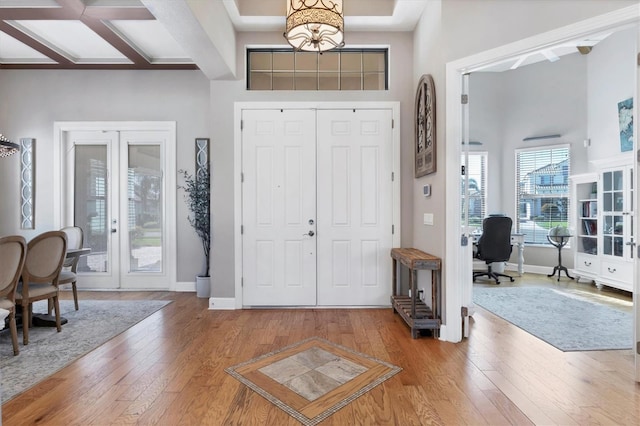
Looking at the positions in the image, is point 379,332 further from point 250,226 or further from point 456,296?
point 250,226

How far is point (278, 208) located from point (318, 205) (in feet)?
1.60

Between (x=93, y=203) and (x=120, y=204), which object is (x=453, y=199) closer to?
(x=120, y=204)

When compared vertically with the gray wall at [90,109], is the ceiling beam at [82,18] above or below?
above

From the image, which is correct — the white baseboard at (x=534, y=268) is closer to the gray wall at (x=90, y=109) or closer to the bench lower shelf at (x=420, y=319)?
the bench lower shelf at (x=420, y=319)

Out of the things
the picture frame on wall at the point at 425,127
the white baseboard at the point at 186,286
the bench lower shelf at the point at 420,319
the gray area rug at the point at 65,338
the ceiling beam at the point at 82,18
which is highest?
the ceiling beam at the point at 82,18

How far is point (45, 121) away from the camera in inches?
198

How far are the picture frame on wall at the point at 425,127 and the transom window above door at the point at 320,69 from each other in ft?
2.14

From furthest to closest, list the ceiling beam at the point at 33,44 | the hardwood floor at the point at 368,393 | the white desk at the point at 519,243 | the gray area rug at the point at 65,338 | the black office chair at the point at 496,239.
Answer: the white desk at the point at 519,243 → the black office chair at the point at 496,239 → the ceiling beam at the point at 33,44 → the gray area rug at the point at 65,338 → the hardwood floor at the point at 368,393

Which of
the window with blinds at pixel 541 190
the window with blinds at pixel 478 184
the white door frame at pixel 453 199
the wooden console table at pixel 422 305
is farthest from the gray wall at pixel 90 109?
the window with blinds at pixel 541 190

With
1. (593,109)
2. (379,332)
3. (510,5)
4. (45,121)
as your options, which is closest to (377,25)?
(510,5)

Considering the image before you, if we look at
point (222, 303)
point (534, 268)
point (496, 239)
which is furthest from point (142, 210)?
point (534, 268)

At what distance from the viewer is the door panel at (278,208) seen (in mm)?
3979

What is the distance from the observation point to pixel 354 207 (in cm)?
399

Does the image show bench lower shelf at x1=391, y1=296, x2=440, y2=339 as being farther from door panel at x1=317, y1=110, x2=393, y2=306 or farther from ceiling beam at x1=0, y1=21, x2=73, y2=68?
ceiling beam at x1=0, y1=21, x2=73, y2=68
